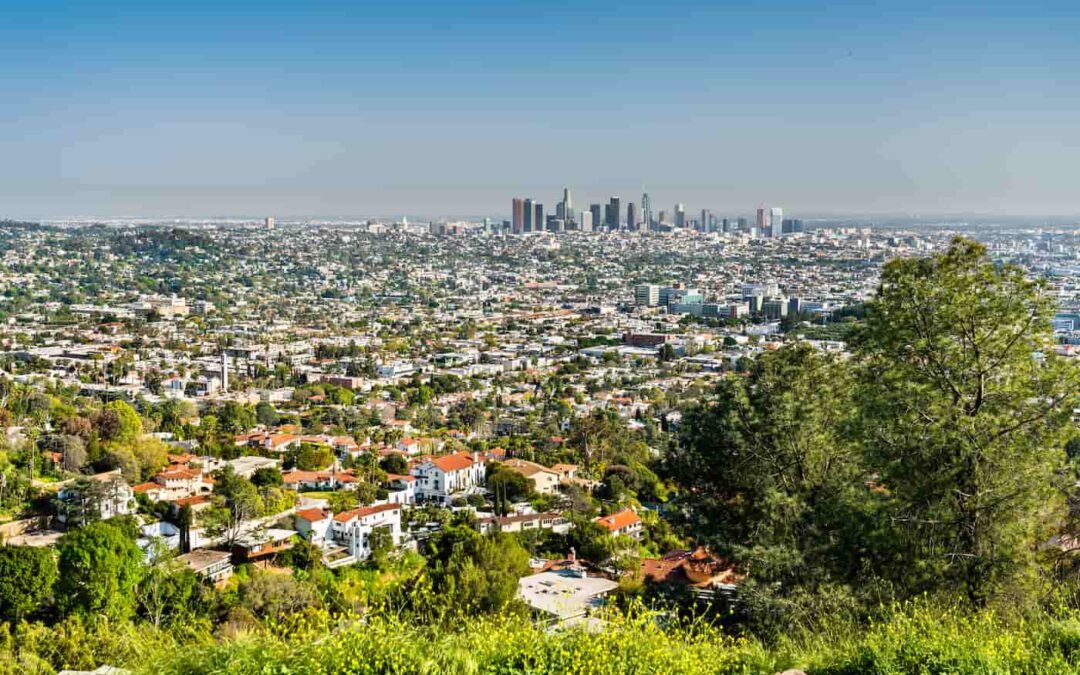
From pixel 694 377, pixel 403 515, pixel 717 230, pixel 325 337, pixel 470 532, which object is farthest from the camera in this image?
pixel 717 230

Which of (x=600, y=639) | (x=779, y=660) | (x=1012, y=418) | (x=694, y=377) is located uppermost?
(x=1012, y=418)

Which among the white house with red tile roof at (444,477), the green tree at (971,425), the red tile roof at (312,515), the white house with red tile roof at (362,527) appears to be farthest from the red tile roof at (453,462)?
the green tree at (971,425)

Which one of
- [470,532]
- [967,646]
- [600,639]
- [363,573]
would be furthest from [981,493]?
[363,573]

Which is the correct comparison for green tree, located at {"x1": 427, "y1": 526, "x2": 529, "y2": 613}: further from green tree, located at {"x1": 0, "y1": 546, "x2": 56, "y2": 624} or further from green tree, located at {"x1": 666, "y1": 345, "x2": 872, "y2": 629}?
green tree, located at {"x1": 0, "y1": 546, "x2": 56, "y2": 624}

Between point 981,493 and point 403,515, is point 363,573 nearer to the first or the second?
point 403,515

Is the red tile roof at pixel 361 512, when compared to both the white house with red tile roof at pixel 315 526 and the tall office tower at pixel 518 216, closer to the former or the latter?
the white house with red tile roof at pixel 315 526

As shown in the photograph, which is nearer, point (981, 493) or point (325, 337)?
point (981, 493)

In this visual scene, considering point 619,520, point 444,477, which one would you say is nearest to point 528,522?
point 619,520

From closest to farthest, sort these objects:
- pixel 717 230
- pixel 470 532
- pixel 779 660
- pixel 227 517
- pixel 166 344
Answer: pixel 779 660
pixel 470 532
pixel 227 517
pixel 166 344
pixel 717 230
